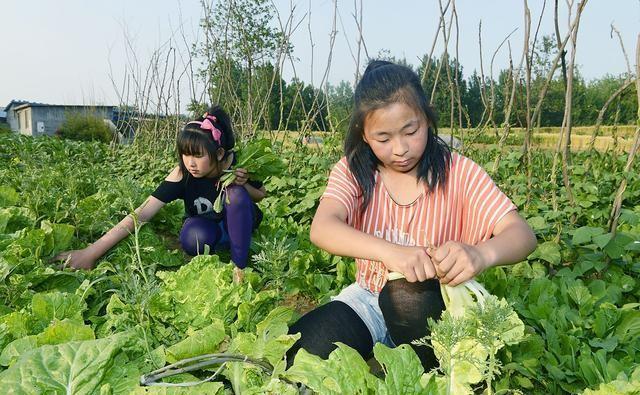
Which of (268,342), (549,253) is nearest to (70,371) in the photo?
(268,342)

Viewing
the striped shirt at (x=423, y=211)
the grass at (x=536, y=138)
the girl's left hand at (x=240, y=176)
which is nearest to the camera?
the striped shirt at (x=423, y=211)

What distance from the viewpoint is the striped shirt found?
1794mm

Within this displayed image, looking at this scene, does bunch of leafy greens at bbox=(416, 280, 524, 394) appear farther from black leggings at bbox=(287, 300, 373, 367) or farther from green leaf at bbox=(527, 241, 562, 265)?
green leaf at bbox=(527, 241, 562, 265)

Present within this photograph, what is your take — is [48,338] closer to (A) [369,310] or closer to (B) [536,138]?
(A) [369,310]

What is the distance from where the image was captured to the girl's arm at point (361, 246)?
141 centimetres

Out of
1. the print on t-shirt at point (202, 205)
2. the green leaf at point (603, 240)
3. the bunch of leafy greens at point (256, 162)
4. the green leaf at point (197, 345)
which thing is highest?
the bunch of leafy greens at point (256, 162)

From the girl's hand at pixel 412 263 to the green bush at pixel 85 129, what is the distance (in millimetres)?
24434

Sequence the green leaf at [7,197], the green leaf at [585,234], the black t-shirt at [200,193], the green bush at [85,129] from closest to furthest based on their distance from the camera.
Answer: the green leaf at [585,234]
the black t-shirt at [200,193]
the green leaf at [7,197]
the green bush at [85,129]

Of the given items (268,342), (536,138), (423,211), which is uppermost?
(536,138)

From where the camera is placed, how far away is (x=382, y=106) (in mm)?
1656

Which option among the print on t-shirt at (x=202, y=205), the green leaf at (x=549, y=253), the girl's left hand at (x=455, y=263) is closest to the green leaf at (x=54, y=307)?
the girl's left hand at (x=455, y=263)

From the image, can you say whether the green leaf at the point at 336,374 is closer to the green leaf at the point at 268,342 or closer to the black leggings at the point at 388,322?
the green leaf at the point at 268,342

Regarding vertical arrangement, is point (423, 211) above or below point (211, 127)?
below

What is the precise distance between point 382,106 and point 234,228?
1383 mm
